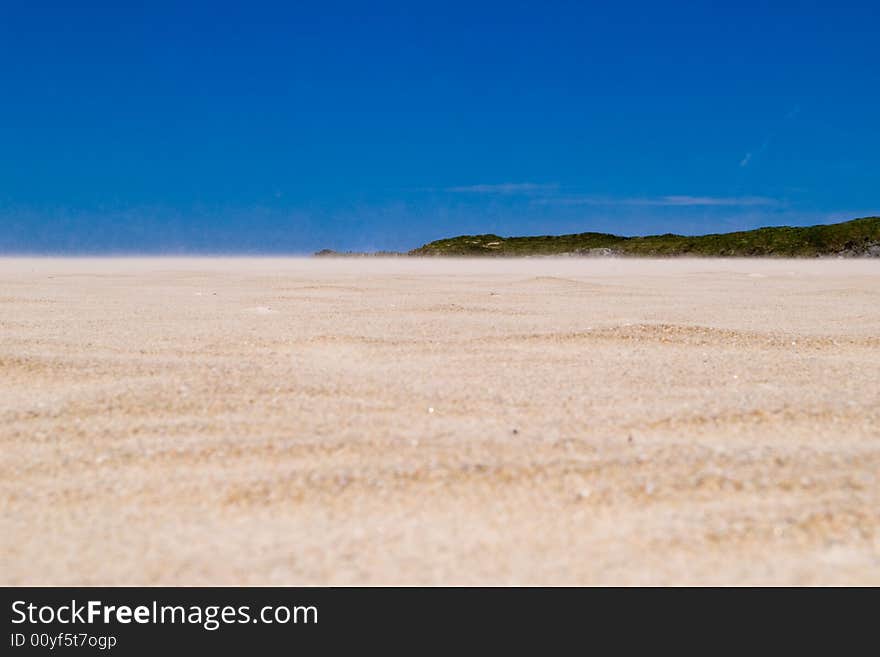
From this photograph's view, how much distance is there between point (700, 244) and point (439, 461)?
3939 centimetres

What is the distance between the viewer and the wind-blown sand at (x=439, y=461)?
1.41m

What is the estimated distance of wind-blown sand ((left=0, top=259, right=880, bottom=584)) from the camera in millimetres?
1408

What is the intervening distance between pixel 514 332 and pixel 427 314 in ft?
3.46

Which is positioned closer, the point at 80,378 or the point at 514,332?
the point at 80,378

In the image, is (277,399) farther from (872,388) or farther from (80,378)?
(872,388)

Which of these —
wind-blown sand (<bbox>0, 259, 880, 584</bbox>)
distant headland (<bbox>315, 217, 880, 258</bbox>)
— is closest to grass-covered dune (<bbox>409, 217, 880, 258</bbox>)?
distant headland (<bbox>315, 217, 880, 258</bbox>)

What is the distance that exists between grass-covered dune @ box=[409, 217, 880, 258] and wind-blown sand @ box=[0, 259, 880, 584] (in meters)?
33.5

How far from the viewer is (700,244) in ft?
127

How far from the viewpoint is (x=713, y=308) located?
234 inches

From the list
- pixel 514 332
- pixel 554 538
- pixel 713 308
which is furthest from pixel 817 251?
pixel 554 538
